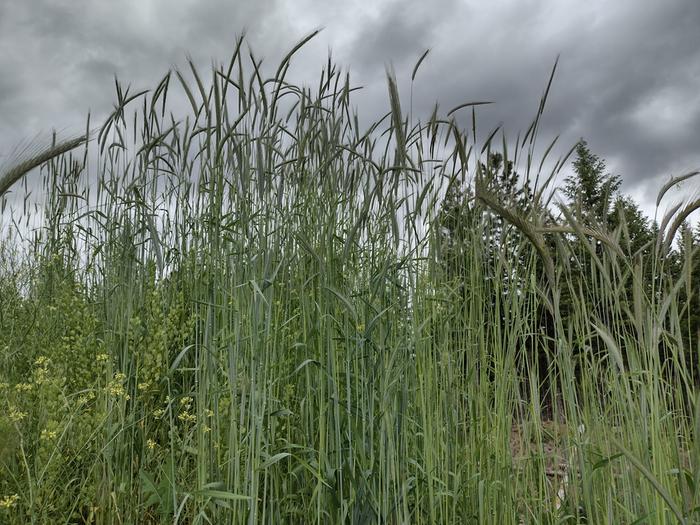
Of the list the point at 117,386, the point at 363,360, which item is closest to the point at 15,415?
the point at 117,386

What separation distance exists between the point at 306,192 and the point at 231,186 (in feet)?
0.84

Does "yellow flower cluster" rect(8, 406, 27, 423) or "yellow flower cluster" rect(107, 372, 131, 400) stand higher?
"yellow flower cluster" rect(107, 372, 131, 400)

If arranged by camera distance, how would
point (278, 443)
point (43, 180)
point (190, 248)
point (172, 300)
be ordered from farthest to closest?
point (43, 180), point (172, 300), point (190, 248), point (278, 443)

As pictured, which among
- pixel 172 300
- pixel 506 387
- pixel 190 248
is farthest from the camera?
pixel 172 300

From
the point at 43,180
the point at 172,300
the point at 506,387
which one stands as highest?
the point at 43,180

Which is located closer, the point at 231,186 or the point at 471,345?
the point at 231,186

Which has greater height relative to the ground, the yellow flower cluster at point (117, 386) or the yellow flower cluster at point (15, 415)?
the yellow flower cluster at point (117, 386)

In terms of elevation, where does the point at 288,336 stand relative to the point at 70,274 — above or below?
below

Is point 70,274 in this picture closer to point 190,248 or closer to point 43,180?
point 190,248

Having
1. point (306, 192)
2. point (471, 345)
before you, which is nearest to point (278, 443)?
point (471, 345)

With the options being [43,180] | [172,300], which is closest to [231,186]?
[172,300]

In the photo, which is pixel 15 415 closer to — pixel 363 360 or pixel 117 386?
pixel 117 386

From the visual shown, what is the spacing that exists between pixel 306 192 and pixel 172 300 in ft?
3.90

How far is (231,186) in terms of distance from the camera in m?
1.71
